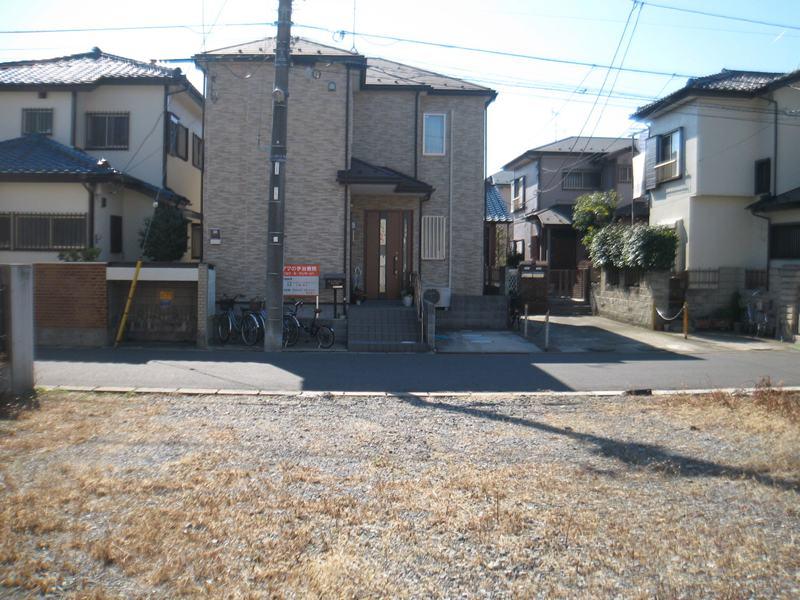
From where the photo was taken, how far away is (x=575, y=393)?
1052cm

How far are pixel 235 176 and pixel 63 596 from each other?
51.1 ft

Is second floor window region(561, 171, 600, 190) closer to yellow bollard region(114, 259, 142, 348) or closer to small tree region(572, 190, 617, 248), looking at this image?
small tree region(572, 190, 617, 248)

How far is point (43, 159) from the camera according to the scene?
19344 mm

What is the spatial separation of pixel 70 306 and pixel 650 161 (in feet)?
61.4

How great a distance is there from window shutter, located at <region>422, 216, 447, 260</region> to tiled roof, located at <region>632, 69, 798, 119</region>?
8.20 metres

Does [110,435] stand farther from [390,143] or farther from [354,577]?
[390,143]

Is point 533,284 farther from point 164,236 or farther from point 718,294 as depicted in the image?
point 164,236

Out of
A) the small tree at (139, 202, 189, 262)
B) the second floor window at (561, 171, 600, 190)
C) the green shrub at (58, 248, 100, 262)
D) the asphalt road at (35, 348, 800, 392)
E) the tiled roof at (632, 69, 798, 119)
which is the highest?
the tiled roof at (632, 69, 798, 119)

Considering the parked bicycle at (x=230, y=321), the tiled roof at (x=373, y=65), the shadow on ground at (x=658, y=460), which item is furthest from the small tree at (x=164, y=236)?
the shadow on ground at (x=658, y=460)

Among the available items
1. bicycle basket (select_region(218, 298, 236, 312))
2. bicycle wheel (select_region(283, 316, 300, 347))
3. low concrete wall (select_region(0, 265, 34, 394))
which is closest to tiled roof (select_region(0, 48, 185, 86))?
bicycle basket (select_region(218, 298, 236, 312))

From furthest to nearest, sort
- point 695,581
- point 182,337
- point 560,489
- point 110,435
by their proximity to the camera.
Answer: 1. point 182,337
2. point 110,435
3. point 560,489
4. point 695,581

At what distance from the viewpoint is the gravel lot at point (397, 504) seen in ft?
13.5

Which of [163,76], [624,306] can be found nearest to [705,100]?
[624,306]

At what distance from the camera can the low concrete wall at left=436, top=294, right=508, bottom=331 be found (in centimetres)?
1981
